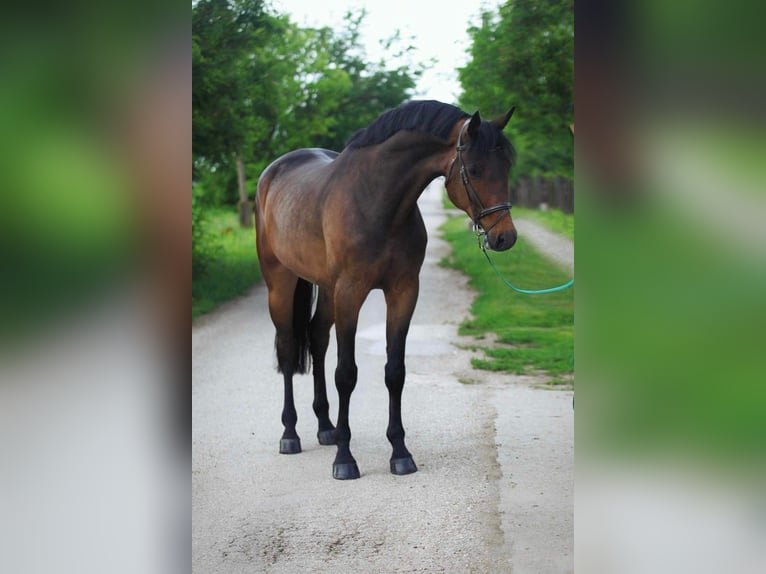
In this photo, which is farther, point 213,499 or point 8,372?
point 213,499

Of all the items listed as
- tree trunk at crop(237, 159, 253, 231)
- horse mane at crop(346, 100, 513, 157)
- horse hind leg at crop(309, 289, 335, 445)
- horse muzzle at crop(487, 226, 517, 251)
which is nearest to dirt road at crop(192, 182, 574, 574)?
horse hind leg at crop(309, 289, 335, 445)

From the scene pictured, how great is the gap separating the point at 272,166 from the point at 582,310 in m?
4.54

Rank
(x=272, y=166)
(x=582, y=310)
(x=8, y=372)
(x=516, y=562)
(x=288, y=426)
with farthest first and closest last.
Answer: (x=272, y=166) → (x=288, y=426) → (x=516, y=562) → (x=582, y=310) → (x=8, y=372)

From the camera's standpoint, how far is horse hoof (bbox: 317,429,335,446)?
5574 millimetres

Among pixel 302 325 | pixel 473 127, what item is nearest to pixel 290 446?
pixel 302 325

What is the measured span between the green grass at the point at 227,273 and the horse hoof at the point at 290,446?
5.30m

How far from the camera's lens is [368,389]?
719cm

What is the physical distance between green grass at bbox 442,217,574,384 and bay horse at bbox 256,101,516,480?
110 inches

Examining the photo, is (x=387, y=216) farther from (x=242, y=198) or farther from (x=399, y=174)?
(x=242, y=198)

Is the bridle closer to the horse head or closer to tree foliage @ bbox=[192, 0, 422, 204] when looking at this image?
the horse head

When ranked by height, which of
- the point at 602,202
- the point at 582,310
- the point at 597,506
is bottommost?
the point at 597,506

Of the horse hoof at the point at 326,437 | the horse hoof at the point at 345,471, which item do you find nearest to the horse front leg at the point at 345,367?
the horse hoof at the point at 345,471

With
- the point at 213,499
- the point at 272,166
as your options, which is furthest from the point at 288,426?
the point at 272,166

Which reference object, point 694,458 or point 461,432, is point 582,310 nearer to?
point 694,458
